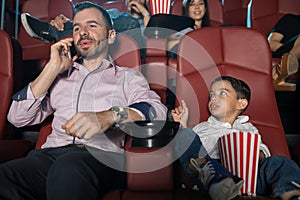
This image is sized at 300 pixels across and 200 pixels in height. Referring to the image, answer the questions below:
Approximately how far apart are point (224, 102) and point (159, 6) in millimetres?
1046

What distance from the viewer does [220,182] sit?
686 mm

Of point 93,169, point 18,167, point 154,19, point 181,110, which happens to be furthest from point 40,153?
point 154,19

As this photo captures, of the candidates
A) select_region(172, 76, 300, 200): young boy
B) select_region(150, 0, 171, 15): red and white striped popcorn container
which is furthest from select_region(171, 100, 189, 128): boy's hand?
select_region(150, 0, 171, 15): red and white striped popcorn container

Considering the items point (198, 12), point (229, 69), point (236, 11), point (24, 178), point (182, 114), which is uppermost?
point (236, 11)

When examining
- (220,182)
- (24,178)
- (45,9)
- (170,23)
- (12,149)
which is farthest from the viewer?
(45,9)

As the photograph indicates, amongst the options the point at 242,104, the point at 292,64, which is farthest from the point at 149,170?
the point at 292,64

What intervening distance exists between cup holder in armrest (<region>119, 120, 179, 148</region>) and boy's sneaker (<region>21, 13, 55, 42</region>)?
0.68m

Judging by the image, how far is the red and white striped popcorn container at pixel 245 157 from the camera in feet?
2.43

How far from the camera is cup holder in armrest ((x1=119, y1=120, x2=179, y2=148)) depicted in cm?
72

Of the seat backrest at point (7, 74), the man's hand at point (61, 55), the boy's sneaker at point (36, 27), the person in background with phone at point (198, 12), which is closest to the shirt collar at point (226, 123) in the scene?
the man's hand at point (61, 55)

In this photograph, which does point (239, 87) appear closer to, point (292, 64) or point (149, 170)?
point (292, 64)

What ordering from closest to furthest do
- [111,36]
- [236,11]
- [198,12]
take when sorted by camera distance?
[111,36], [198,12], [236,11]

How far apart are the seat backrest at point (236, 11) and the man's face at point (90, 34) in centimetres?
148

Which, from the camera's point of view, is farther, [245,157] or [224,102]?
[224,102]
